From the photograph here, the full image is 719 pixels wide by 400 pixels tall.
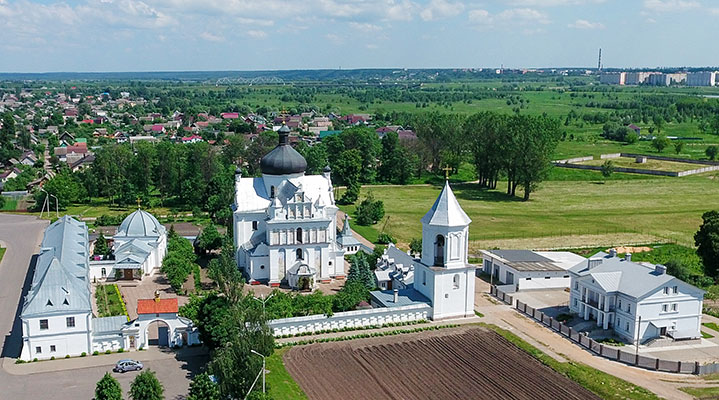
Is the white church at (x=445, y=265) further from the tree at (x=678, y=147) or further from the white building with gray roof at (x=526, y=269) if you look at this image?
the tree at (x=678, y=147)

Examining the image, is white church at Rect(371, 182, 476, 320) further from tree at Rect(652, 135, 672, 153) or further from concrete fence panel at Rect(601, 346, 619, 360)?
tree at Rect(652, 135, 672, 153)

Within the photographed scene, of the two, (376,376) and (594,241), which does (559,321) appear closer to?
(376,376)

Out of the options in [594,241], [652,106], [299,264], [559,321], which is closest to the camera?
[559,321]

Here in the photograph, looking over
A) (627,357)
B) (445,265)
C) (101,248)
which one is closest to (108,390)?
(445,265)

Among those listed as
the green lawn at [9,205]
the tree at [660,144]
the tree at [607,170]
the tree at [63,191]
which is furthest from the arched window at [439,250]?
the tree at [660,144]

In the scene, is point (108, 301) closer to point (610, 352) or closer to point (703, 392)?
point (610, 352)

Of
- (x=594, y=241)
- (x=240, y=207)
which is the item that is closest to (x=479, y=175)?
(x=594, y=241)
